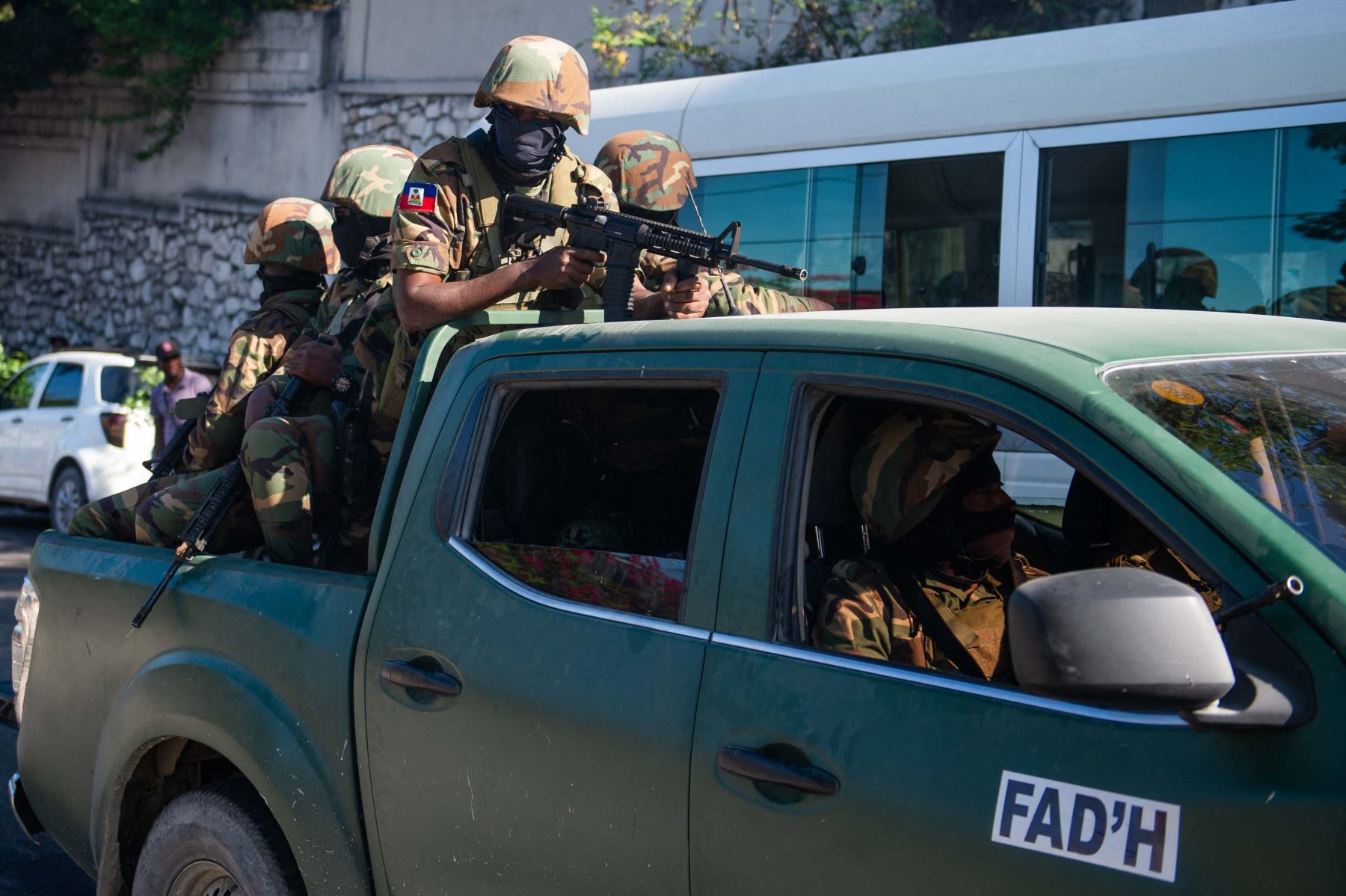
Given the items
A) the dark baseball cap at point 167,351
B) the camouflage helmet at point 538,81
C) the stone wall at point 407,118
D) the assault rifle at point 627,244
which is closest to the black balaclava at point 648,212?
the camouflage helmet at point 538,81

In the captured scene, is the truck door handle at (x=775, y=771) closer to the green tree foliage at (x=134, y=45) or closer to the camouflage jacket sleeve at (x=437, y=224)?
the camouflage jacket sleeve at (x=437, y=224)

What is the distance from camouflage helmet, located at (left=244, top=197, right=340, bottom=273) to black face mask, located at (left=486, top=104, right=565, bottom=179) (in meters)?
1.43

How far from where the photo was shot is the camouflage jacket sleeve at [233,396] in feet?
14.6

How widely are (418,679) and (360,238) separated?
2.85 m

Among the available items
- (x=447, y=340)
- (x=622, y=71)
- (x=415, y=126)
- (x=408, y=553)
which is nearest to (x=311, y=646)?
(x=408, y=553)

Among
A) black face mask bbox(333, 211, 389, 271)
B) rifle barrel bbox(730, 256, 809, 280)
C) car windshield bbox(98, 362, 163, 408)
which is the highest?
black face mask bbox(333, 211, 389, 271)

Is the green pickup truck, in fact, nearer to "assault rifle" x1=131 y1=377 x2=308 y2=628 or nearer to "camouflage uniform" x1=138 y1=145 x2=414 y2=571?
"assault rifle" x1=131 y1=377 x2=308 y2=628

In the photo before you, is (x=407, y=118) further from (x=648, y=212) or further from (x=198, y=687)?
(x=198, y=687)

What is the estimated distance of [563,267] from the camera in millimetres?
3311

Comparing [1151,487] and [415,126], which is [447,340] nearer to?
[1151,487]

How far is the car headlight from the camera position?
318cm

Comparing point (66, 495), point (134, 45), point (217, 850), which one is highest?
point (134, 45)

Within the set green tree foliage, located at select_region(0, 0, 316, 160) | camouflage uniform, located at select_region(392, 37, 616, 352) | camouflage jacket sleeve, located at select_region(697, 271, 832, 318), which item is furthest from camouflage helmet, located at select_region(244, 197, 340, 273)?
green tree foliage, located at select_region(0, 0, 316, 160)

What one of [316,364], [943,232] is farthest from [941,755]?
[943,232]
